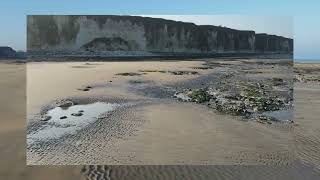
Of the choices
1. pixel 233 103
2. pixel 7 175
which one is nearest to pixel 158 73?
pixel 233 103

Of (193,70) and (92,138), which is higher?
(193,70)

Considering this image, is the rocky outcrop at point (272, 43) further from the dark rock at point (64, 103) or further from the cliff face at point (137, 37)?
the dark rock at point (64, 103)

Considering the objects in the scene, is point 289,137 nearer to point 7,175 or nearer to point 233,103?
point 233,103

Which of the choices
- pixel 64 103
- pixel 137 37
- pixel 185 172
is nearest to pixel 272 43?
pixel 137 37

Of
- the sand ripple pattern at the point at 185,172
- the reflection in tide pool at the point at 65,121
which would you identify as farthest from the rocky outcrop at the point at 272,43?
the reflection in tide pool at the point at 65,121

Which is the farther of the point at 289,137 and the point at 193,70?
the point at 193,70

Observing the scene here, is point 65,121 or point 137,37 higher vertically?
point 137,37

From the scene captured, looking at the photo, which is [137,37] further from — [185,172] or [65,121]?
[185,172]

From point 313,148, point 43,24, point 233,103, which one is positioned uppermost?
point 43,24
